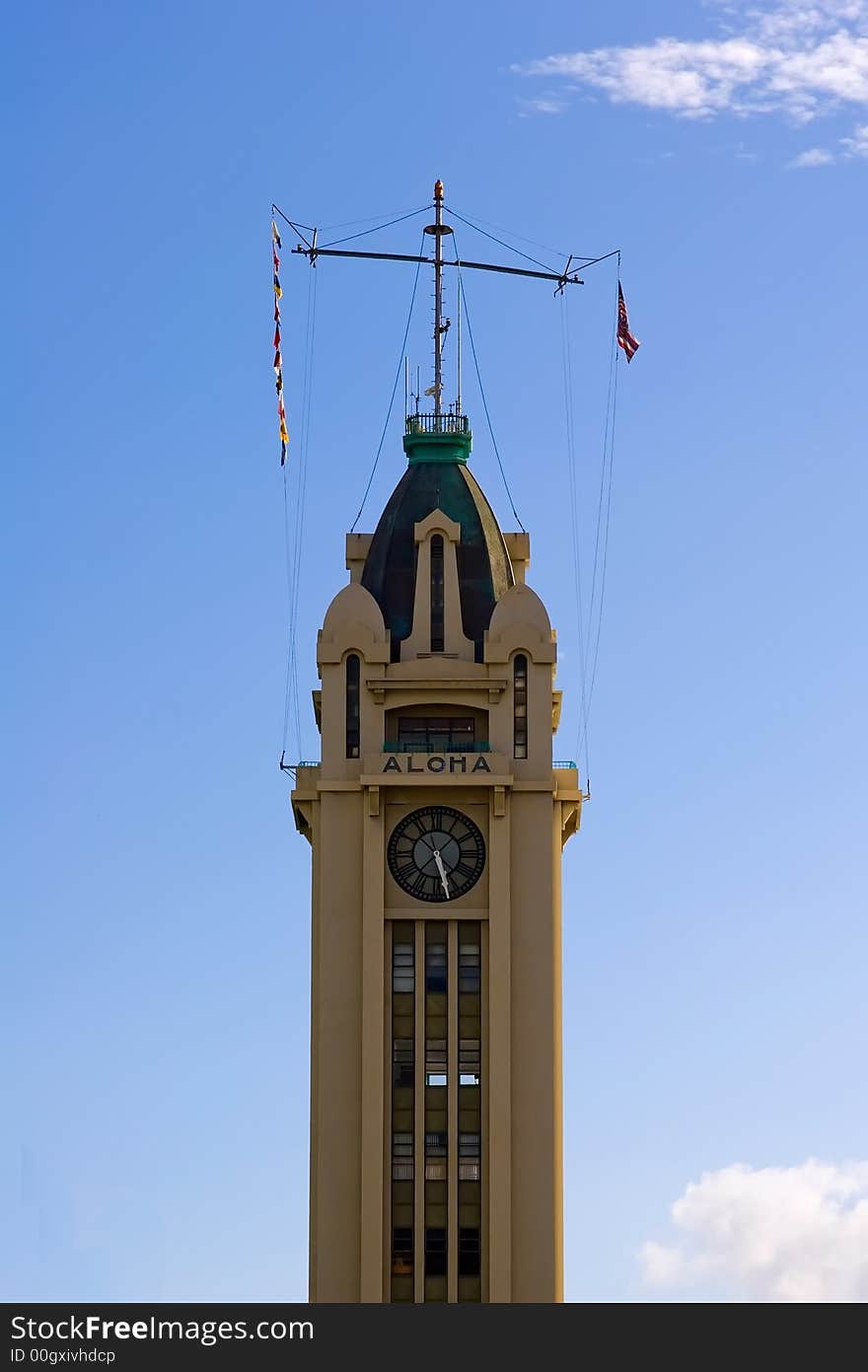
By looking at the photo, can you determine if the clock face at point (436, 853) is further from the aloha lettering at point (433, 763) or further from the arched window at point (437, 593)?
the arched window at point (437, 593)

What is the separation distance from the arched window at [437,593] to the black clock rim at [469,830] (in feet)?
21.4

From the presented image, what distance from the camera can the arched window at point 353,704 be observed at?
544 feet

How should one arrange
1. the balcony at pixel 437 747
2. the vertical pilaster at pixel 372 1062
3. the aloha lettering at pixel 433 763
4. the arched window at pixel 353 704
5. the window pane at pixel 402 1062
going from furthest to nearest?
the arched window at pixel 353 704 → the balcony at pixel 437 747 → the aloha lettering at pixel 433 763 → the window pane at pixel 402 1062 → the vertical pilaster at pixel 372 1062

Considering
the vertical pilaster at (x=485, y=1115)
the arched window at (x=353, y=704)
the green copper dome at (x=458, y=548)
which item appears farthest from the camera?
the green copper dome at (x=458, y=548)

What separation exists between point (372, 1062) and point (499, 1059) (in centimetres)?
471

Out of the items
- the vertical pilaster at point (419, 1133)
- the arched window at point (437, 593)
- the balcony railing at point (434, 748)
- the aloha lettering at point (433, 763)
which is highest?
the arched window at point (437, 593)

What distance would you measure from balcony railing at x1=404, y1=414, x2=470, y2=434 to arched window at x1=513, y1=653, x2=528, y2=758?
34.2ft

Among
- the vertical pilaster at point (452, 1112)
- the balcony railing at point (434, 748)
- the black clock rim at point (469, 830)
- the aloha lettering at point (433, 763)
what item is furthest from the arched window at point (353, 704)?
the vertical pilaster at point (452, 1112)

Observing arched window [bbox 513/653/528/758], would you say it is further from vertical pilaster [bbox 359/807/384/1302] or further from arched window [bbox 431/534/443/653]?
vertical pilaster [bbox 359/807/384/1302]

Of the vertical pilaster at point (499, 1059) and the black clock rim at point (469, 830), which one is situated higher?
the black clock rim at point (469, 830)

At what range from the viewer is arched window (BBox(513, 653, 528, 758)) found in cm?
16575

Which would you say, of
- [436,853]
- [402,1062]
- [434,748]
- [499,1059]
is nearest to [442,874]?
[436,853]

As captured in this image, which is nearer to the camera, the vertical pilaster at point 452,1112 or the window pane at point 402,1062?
the vertical pilaster at point 452,1112

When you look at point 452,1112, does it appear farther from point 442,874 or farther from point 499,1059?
point 442,874
